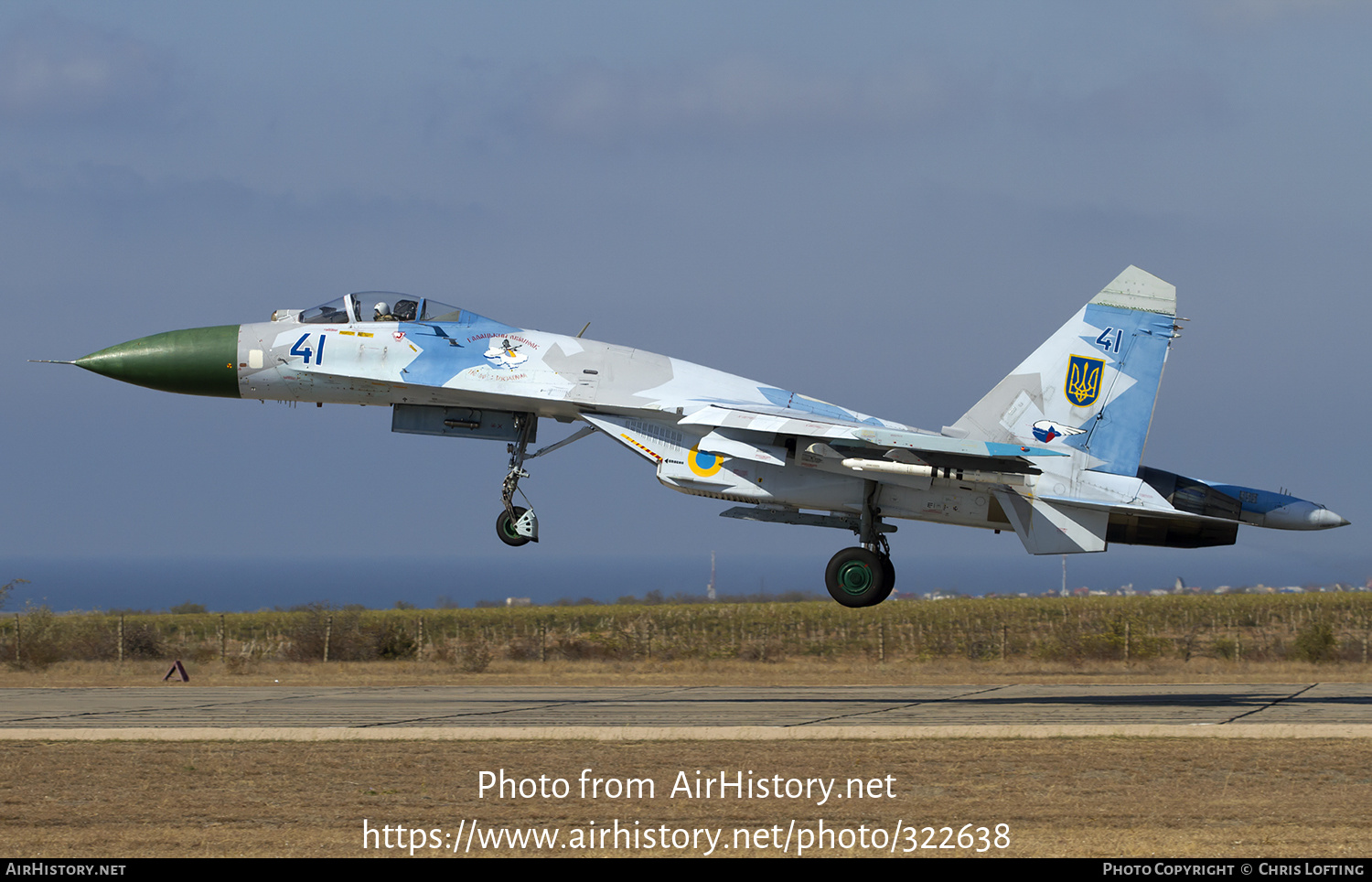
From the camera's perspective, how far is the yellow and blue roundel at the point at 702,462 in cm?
1880

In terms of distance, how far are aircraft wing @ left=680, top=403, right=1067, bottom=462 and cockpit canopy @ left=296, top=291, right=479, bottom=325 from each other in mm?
3927

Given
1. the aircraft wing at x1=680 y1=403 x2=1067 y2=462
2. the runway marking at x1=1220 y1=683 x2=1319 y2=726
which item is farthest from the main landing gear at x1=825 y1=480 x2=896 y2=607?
the runway marking at x1=1220 y1=683 x2=1319 y2=726

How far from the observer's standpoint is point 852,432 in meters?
17.7

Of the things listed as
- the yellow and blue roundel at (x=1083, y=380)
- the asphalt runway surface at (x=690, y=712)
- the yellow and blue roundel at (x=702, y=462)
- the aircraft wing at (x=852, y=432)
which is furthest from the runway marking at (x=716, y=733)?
the yellow and blue roundel at (x=1083, y=380)

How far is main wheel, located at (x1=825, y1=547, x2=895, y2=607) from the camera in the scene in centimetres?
1927

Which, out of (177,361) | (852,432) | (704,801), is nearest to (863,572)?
(852,432)

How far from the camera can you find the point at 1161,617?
4831cm

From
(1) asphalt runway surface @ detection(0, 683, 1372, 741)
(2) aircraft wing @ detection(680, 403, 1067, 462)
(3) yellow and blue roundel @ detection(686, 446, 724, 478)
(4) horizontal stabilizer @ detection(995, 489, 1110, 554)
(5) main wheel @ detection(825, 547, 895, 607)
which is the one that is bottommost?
(1) asphalt runway surface @ detection(0, 683, 1372, 741)

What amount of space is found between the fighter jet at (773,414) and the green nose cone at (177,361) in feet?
0.09

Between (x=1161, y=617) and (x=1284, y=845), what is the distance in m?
39.7

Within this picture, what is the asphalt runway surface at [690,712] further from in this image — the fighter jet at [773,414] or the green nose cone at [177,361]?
the green nose cone at [177,361]

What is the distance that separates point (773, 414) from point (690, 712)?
5489 millimetres

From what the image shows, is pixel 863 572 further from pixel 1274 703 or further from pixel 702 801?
pixel 1274 703

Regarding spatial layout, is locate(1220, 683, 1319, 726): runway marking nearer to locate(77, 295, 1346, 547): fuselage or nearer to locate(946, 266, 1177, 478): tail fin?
locate(77, 295, 1346, 547): fuselage
